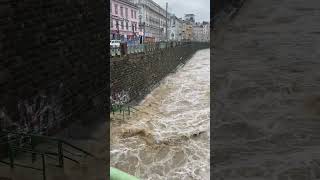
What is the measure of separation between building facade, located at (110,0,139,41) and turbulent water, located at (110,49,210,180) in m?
20.1

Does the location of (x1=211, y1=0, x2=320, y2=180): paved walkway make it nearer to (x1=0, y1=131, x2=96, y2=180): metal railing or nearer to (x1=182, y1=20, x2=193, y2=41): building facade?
(x1=0, y1=131, x2=96, y2=180): metal railing

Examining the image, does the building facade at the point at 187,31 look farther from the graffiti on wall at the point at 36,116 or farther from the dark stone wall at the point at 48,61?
the graffiti on wall at the point at 36,116

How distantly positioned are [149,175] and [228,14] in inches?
386

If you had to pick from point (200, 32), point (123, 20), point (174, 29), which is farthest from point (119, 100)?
point (200, 32)

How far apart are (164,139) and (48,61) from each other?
6190 millimetres

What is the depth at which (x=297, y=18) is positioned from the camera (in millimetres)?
18609

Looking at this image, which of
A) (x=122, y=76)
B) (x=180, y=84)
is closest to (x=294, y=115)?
(x=122, y=76)

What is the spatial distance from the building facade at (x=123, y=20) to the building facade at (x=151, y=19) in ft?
9.61

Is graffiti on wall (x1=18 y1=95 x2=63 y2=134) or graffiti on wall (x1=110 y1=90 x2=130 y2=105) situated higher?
graffiti on wall (x1=18 y1=95 x2=63 y2=134)

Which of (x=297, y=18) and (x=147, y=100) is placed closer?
(x=297, y=18)

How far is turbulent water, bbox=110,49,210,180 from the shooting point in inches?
453

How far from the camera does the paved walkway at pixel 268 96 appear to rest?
30.1ft

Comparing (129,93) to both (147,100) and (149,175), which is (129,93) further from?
(149,175)

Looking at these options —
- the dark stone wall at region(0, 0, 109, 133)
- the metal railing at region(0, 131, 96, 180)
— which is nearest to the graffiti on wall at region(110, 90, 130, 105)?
the dark stone wall at region(0, 0, 109, 133)
